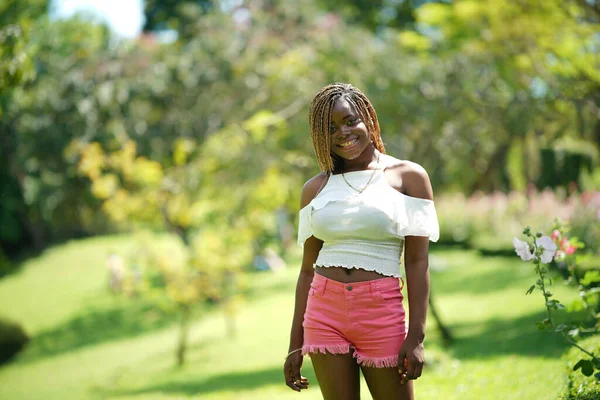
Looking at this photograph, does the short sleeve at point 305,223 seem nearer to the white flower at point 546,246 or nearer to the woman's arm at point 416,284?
the woman's arm at point 416,284

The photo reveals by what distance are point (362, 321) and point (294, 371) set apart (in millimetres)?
424

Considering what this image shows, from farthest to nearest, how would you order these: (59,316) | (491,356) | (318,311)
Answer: (59,316)
(491,356)
(318,311)

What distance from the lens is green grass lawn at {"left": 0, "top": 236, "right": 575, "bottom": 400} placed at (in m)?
6.74

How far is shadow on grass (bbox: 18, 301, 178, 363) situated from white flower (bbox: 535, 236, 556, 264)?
13.6 meters

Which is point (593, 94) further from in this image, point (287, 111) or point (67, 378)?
point (67, 378)

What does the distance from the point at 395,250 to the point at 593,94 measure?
995 cm

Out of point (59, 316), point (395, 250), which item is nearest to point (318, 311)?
point (395, 250)

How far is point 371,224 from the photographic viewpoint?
8.96 feet

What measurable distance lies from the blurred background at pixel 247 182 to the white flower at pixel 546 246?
126 millimetres

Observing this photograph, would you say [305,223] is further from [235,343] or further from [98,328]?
[98,328]

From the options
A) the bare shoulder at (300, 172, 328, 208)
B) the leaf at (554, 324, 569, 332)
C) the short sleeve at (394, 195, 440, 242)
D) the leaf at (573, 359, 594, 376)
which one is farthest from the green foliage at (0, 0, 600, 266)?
the leaf at (573, 359, 594, 376)

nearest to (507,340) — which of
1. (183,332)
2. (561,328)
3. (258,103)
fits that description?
(183,332)

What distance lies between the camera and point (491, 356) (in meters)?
7.60

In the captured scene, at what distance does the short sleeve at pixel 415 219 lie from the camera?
2709 mm
